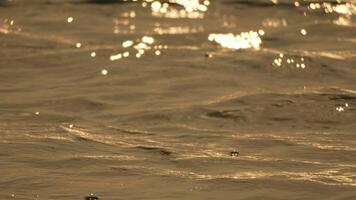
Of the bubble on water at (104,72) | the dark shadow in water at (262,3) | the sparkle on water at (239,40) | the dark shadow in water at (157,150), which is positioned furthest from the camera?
the dark shadow in water at (262,3)

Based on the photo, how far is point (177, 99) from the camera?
21.2 ft

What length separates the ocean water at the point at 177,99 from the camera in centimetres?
475

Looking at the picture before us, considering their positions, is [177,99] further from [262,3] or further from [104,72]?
[262,3]

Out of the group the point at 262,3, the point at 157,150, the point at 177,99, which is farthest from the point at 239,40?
the point at 157,150

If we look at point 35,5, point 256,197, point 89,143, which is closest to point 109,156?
point 89,143

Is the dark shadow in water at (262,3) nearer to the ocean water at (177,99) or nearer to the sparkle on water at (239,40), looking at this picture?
the ocean water at (177,99)

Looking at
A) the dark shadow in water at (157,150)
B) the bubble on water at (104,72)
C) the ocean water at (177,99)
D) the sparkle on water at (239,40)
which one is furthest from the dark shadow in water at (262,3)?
the dark shadow in water at (157,150)

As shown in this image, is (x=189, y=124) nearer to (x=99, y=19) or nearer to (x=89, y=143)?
(x=89, y=143)

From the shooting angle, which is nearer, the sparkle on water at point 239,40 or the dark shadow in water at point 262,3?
the sparkle on water at point 239,40

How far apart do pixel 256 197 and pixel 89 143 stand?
1272 millimetres

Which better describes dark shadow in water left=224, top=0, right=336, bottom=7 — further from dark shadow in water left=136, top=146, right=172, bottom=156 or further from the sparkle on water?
dark shadow in water left=136, top=146, right=172, bottom=156

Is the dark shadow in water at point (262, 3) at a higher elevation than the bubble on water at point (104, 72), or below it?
higher

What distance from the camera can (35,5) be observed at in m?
9.18

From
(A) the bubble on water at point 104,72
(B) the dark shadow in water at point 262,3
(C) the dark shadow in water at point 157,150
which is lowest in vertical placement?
(C) the dark shadow in water at point 157,150
